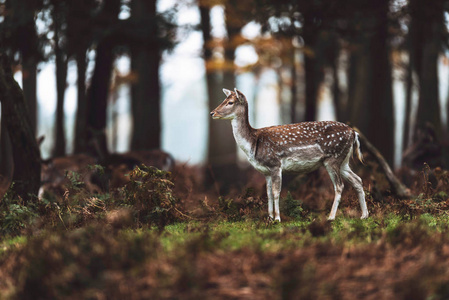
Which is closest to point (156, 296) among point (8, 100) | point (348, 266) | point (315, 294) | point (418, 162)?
point (315, 294)

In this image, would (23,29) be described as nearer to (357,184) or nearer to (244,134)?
(244,134)

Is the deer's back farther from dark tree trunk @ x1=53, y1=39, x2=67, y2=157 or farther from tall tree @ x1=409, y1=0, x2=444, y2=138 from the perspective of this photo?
dark tree trunk @ x1=53, y1=39, x2=67, y2=157

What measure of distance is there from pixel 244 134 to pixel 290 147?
27.8 inches

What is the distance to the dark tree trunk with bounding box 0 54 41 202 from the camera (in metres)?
9.05

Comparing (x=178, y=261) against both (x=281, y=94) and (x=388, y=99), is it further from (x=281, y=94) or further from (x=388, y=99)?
(x=281, y=94)

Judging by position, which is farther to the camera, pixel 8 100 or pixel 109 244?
pixel 8 100

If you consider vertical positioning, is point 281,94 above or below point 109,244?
above

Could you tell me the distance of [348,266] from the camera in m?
4.67

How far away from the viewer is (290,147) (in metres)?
8.33

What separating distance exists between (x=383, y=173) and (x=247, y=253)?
609cm

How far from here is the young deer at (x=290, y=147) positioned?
326 inches

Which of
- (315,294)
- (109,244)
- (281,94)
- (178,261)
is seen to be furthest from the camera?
(281,94)

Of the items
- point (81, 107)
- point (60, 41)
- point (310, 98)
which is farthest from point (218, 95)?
point (60, 41)

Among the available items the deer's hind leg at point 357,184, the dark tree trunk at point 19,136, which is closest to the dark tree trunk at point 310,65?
the deer's hind leg at point 357,184
